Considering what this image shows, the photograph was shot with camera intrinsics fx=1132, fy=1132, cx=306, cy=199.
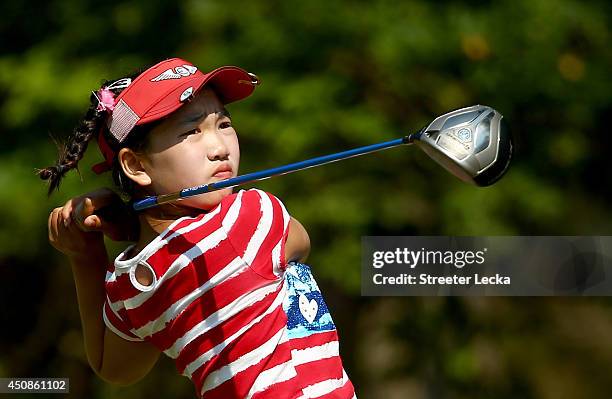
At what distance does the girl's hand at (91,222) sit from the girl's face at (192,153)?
0.33 ft

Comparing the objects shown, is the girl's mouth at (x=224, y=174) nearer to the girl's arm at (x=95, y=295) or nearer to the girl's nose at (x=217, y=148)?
the girl's nose at (x=217, y=148)

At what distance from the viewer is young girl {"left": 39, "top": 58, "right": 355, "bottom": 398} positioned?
171 centimetres

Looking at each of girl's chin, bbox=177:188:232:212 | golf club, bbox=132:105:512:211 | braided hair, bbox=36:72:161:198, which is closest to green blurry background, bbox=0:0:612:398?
braided hair, bbox=36:72:161:198


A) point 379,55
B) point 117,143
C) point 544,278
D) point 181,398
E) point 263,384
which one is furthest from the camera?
point 181,398

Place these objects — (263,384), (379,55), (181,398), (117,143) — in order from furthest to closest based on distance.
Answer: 1. (181,398)
2. (379,55)
3. (117,143)
4. (263,384)

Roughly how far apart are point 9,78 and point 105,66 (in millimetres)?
377

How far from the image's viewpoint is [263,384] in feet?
5.59

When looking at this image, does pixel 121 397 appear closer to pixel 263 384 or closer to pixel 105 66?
pixel 105 66

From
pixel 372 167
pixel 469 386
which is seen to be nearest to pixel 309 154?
pixel 372 167

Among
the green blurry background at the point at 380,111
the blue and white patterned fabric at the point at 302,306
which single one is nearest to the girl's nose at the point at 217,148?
the blue and white patterned fabric at the point at 302,306

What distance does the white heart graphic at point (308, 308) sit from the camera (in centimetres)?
184

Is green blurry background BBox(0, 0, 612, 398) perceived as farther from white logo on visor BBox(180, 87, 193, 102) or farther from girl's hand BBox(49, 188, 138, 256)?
white logo on visor BBox(180, 87, 193, 102)

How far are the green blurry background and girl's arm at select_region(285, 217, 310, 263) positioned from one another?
1.81 m

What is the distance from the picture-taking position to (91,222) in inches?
73.4
